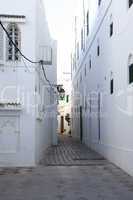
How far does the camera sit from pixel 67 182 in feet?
34.0

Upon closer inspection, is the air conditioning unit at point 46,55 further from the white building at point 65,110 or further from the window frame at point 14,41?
the white building at point 65,110

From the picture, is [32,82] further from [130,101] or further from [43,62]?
[130,101]

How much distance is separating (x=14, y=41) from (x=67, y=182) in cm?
567

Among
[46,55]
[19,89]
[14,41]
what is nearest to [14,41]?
[14,41]

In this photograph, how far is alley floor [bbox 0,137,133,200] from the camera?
8633 mm

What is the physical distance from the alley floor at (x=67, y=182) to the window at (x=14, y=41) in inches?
155

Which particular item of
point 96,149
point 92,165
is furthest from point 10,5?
point 96,149

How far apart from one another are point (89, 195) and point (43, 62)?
7427 mm

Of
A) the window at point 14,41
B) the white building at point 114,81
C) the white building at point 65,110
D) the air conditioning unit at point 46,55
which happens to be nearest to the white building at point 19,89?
the window at point 14,41

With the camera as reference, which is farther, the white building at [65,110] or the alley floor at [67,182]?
the white building at [65,110]

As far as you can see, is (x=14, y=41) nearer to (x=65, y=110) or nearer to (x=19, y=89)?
(x=19, y=89)

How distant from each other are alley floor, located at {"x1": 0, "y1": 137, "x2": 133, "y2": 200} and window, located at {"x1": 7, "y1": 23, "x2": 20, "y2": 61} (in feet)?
12.9

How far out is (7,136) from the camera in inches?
525

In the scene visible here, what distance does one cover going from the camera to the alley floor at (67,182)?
28.3ft
